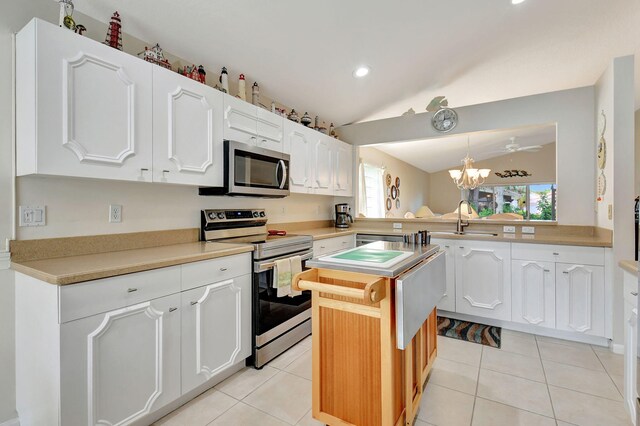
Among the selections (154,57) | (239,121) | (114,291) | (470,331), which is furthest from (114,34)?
(470,331)

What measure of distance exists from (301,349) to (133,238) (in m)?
1.62

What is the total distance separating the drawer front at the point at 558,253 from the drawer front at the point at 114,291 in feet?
9.94

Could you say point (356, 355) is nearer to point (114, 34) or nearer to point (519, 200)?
point (114, 34)

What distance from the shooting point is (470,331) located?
9.76 feet

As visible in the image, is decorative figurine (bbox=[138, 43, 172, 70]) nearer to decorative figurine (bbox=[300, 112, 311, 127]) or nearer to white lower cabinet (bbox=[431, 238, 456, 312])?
decorative figurine (bbox=[300, 112, 311, 127])

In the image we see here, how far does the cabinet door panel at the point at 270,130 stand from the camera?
9.00ft

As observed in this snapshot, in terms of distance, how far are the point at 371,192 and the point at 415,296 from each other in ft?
13.3

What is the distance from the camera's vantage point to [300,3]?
222 cm

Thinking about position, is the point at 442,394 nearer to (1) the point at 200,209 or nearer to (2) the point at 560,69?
(1) the point at 200,209

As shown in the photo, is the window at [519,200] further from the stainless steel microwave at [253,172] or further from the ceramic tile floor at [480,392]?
the stainless steel microwave at [253,172]

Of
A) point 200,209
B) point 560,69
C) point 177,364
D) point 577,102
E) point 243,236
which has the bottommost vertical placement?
point 177,364

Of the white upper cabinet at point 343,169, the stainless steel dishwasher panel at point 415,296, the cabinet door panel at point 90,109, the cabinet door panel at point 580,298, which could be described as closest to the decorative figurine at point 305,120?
the white upper cabinet at point 343,169

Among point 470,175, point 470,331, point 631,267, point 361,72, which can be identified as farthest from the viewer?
point 470,175

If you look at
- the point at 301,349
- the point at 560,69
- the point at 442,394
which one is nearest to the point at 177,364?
the point at 301,349
